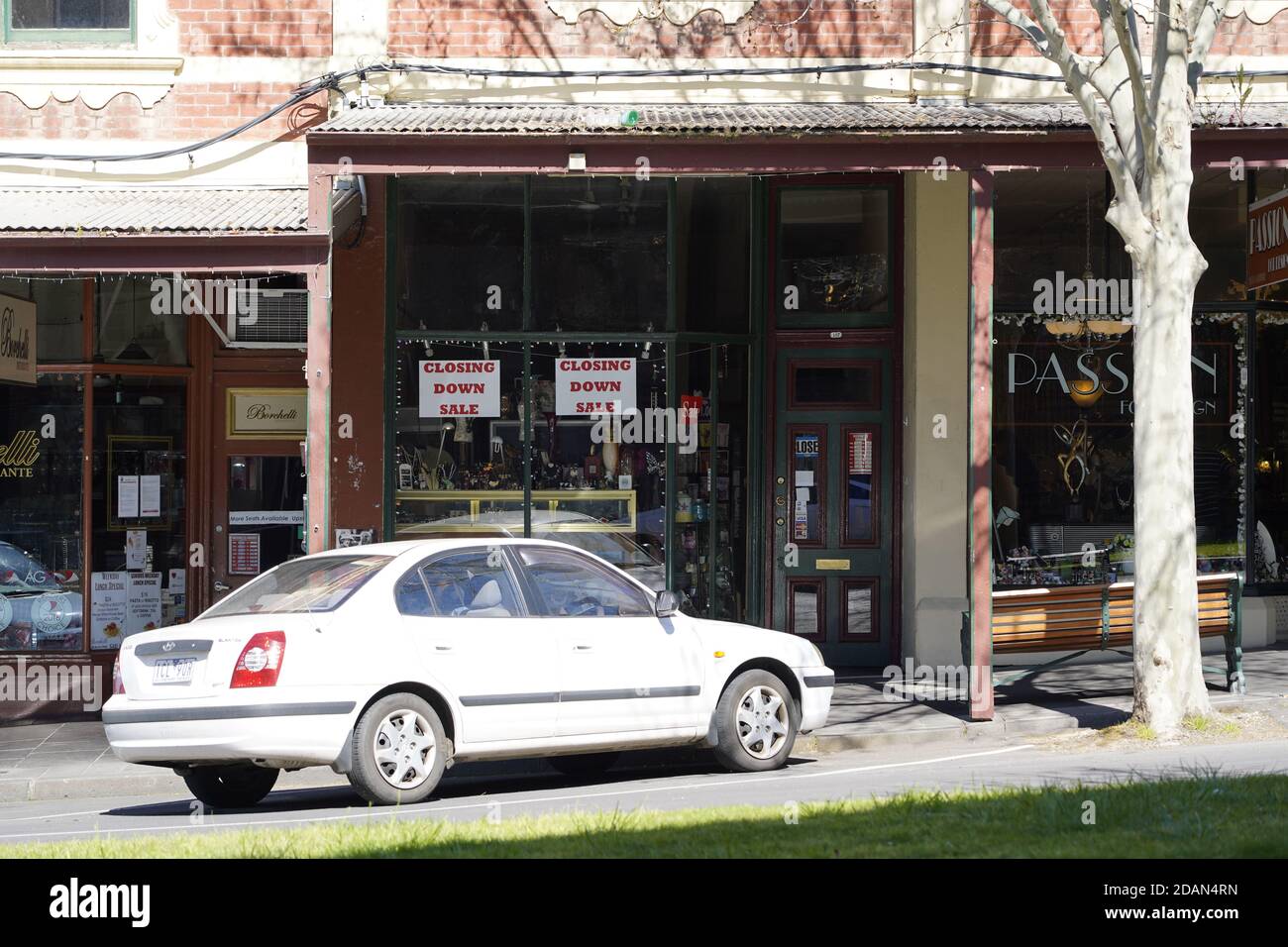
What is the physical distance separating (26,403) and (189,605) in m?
2.31

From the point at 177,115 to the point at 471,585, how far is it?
700 centimetres

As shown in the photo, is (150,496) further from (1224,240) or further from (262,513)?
(1224,240)

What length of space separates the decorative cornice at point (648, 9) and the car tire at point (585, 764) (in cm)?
691

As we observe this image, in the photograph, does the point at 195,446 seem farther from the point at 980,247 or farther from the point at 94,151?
the point at 980,247

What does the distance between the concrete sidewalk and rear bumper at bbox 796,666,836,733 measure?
86 centimetres

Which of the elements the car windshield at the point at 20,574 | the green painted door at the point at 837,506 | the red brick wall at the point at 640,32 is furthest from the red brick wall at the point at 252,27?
the green painted door at the point at 837,506

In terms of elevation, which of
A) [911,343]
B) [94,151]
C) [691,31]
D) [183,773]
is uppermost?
[691,31]

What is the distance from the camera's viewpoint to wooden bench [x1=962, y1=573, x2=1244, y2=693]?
1166cm

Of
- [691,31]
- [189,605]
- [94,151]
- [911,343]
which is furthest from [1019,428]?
[94,151]

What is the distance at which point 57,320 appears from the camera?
13750 millimetres

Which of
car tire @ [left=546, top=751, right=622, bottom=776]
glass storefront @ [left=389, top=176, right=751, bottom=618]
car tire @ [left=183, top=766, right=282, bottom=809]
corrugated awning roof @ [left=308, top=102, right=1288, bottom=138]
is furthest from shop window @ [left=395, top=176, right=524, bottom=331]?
car tire @ [left=183, top=766, right=282, bottom=809]

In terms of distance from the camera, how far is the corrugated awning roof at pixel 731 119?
37.0 ft
